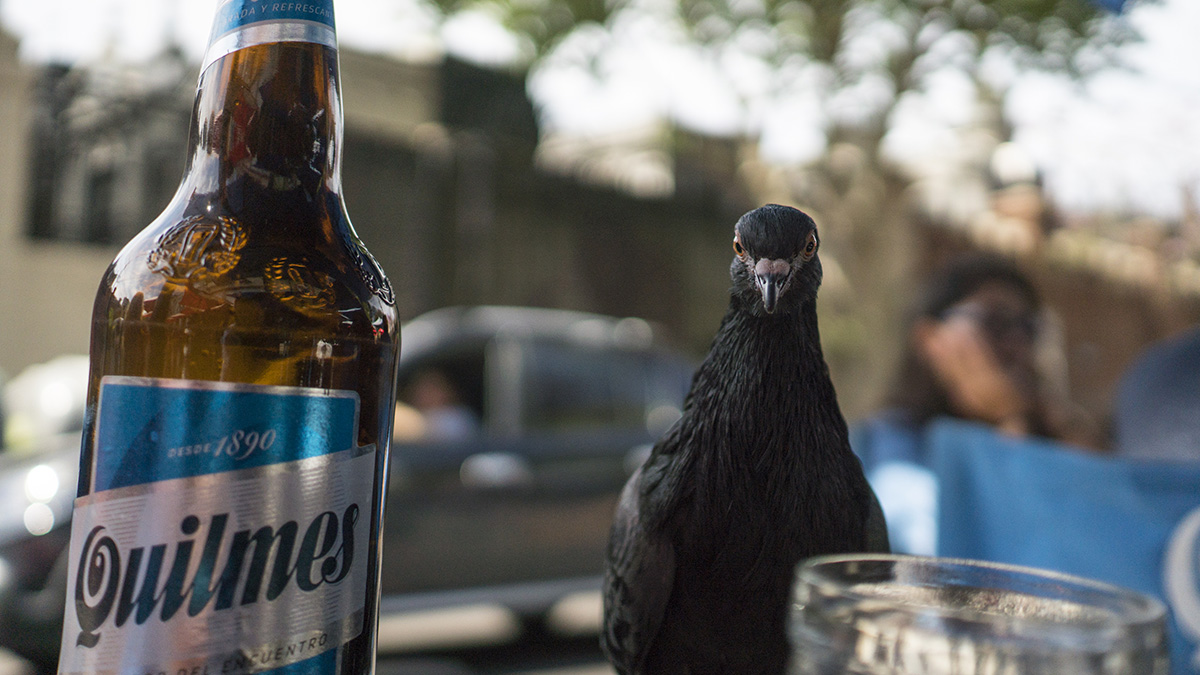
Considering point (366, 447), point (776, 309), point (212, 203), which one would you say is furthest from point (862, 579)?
point (212, 203)

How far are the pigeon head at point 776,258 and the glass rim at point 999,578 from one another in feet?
0.68

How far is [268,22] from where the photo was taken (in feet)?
2.68

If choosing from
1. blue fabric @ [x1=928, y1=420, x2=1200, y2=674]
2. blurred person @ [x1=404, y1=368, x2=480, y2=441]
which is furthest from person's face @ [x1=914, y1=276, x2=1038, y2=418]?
blurred person @ [x1=404, y1=368, x2=480, y2=441]

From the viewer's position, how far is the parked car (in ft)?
15.5

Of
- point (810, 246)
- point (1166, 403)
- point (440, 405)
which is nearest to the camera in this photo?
point (810, 246)

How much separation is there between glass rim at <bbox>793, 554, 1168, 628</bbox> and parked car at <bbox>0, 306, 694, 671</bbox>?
12.9 ft

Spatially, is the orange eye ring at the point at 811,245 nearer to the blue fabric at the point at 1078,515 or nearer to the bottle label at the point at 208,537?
the bottle label at the point at 208,537

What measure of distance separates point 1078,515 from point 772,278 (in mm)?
1067

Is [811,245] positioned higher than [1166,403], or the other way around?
[811,245]

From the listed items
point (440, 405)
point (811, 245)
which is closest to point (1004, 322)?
point (811, 245)

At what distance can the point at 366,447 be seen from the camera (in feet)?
2.50

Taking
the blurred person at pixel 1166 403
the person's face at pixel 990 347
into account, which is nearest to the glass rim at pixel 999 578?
the blurred person at pixel 1166 403

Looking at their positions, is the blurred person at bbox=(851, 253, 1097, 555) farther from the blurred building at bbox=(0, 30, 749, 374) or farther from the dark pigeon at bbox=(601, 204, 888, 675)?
the blurred building at bbox=(0, 30, 749, 374)

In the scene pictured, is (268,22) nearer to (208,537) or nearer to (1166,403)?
(208,537)
